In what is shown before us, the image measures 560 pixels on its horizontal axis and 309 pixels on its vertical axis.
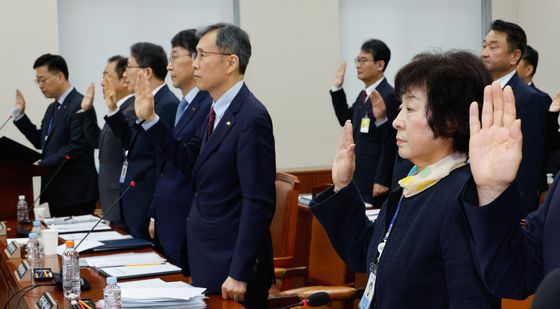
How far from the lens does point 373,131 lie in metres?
4.97

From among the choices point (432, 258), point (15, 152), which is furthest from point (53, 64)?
point (432, 258)

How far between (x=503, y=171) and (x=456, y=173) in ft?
1.16

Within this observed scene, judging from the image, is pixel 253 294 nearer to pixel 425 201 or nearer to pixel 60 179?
pixel 425 201

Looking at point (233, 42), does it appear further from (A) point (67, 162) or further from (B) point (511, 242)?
(A) point (67, 162)

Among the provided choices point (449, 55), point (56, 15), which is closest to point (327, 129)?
point (56, 15)

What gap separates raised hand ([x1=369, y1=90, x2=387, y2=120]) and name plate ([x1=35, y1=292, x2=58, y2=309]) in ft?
9.80

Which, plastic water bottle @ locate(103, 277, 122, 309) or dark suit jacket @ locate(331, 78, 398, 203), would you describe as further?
dark suit jacket @ locate(331, 78, 398, 203)

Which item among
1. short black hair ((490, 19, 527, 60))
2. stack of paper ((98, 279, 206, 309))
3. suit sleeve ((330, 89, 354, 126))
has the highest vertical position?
short black hair ((490, 19, 527, 60))

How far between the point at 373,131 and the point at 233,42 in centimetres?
241

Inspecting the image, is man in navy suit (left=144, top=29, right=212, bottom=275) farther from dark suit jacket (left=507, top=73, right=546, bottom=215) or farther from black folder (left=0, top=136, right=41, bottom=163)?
dark suit jacket (left=507, top=73, right=546, bottom=215)

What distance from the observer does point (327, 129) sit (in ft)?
23.3

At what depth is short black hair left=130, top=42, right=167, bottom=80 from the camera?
3979 millimetres

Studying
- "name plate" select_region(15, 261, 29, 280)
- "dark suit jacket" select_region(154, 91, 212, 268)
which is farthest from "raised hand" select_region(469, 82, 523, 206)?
"dark suit jacket" select_region(154, 91, 212, 268)

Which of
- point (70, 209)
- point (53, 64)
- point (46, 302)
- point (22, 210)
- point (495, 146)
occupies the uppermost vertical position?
point (53, 64)
